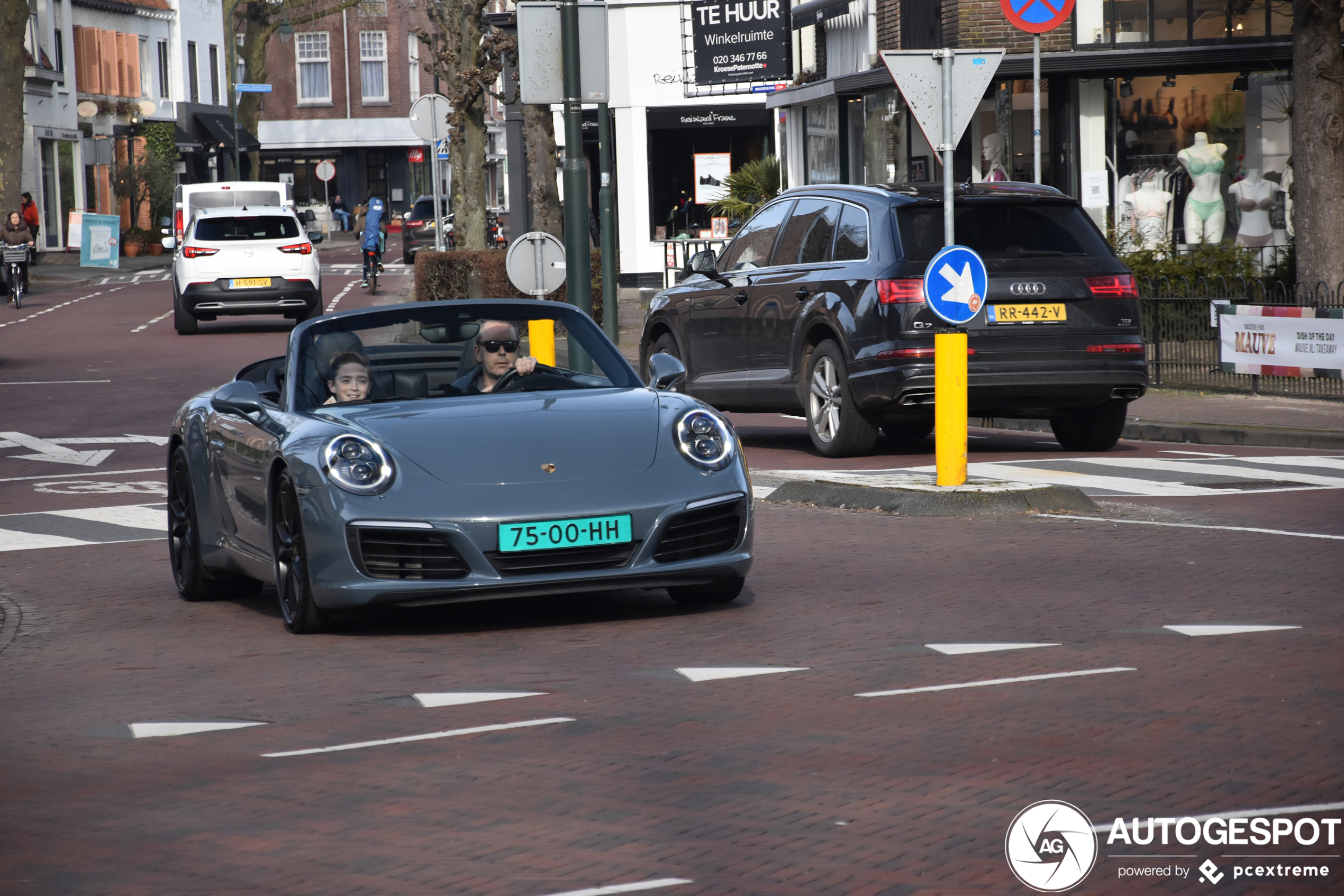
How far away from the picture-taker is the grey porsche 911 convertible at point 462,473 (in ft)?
24.6

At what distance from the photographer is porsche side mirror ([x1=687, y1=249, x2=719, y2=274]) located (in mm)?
14250

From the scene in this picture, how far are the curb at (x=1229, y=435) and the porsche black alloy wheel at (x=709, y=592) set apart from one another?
786 cm

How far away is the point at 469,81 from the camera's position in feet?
106

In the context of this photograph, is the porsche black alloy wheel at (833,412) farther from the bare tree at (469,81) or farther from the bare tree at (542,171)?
the bare tree at (469,81)

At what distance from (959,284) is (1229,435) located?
4713 mm

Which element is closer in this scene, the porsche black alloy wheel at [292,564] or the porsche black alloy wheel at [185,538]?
the porsche black alloy wheel at [292,564]

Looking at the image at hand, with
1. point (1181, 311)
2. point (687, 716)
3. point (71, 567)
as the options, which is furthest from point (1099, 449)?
point (687, 716)

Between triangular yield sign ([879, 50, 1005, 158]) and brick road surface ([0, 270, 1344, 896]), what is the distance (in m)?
2.80

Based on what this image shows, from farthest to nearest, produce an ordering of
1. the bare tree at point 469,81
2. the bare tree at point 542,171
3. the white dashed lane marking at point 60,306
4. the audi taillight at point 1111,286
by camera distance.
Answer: the white dashed lane marking at point 60,306 → the bare tree at point 469,81 → the bare tree at point 542,171 → the audi taillight at point 1111,286

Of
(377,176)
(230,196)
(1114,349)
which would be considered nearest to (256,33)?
(377,176)

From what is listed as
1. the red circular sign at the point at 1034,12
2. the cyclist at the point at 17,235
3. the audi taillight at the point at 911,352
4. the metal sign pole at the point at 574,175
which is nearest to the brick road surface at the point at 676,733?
the audi taillight at the point at 911,352

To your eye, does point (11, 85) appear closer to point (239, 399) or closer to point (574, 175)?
point (574, 175)

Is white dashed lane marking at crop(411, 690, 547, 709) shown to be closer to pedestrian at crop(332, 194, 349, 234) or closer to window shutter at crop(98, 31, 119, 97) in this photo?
window shutter at crop(98, 31, 119, 97)
